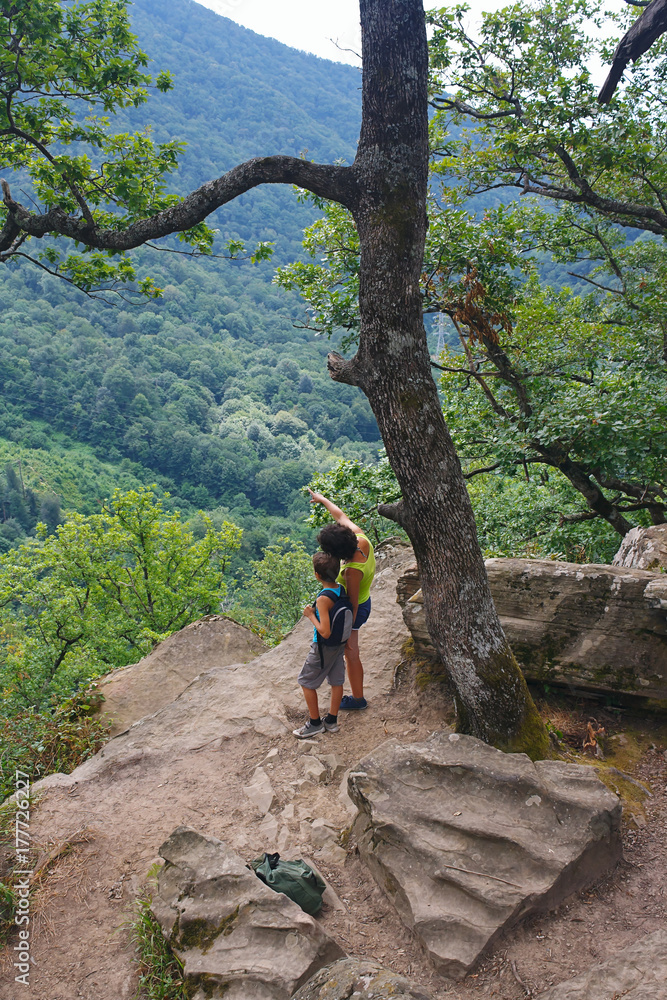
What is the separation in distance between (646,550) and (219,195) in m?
5.42

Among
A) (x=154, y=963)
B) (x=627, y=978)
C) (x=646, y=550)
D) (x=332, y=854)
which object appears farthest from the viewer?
(x=646, y=550)

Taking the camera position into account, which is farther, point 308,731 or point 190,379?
point 190,379

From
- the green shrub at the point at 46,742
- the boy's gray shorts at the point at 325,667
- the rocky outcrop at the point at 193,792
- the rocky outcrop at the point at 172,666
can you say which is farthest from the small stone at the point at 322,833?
the rocky outcrop at the point at 172,666

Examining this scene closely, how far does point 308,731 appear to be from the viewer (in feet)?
18.0

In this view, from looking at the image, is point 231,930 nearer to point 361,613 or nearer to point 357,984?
point 357,984

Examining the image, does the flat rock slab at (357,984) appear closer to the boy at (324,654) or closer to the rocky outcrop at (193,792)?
the rocky outcrop at (193,792)

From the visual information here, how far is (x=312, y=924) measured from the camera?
10.4 ft

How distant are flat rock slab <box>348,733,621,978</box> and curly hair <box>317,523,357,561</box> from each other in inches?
65.6

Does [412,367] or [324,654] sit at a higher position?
[412,367]

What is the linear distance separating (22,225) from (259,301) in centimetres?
12678

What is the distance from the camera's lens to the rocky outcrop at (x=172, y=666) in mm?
7359

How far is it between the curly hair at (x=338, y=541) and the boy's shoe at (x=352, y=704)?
1.61 metres

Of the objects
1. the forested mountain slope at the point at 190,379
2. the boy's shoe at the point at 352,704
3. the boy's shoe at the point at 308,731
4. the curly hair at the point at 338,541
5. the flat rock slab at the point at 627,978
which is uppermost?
the curly hair at the point at 338,541

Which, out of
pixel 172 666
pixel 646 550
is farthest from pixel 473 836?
pixel 172 666
